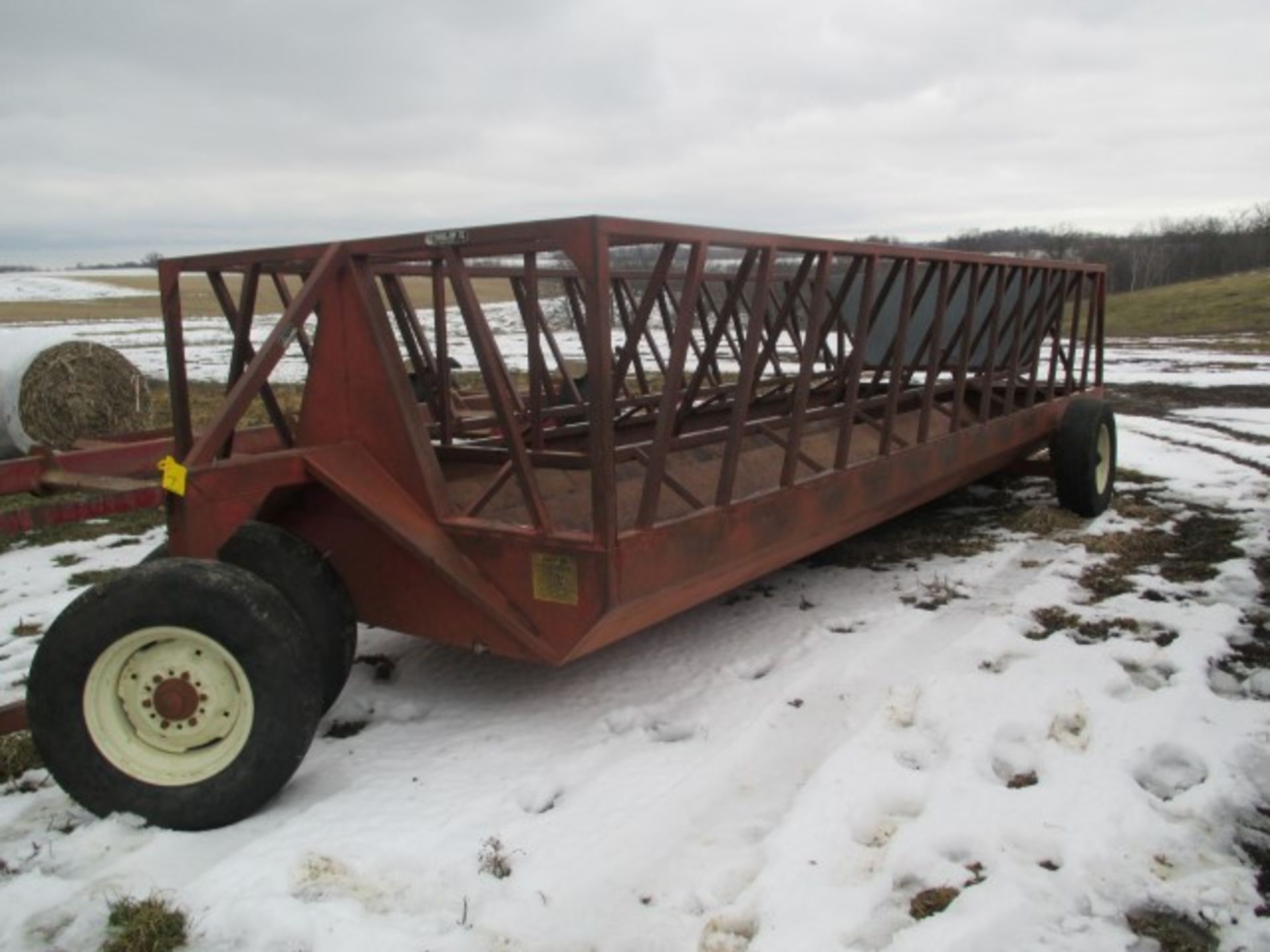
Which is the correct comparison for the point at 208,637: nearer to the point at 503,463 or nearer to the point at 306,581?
the point at 306,581

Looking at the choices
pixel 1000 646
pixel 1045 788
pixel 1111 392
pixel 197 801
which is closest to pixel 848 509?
pixel 1000 646

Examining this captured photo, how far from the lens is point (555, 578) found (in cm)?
334

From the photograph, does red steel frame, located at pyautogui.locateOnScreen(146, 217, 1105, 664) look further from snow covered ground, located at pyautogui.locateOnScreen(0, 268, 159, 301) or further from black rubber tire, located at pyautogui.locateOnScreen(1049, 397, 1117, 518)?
snow covered ground, located at pyautogui.locateOnScreen(0, 268, 159, 301)

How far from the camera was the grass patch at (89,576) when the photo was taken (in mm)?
5375

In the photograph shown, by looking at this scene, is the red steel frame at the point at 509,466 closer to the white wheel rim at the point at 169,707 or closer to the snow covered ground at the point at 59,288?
the white wheel rim at the point at 169,707

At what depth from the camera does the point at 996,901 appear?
2.49m

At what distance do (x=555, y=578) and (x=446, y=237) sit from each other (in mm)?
1194

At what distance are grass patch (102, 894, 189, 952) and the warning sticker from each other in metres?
1.40

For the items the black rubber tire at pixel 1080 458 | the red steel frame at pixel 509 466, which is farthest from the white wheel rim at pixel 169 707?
the black rubber tire at pixel 1080 458

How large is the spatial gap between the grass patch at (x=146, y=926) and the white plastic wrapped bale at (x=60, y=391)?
6373mm

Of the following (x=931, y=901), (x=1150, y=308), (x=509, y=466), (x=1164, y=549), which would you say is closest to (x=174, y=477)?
(x=509, y=466)

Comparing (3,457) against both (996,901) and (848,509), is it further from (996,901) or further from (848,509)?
(996,901)

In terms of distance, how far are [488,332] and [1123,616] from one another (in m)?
3.19

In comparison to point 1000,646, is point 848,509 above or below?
above
